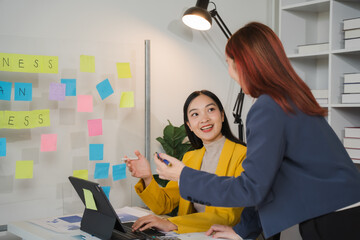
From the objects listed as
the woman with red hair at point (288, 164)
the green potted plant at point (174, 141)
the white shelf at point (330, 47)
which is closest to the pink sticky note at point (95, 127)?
the green potted plant at point (174, 141)

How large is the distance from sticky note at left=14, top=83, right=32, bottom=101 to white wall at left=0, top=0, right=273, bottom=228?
0.06 meters

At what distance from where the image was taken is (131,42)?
2.59 m

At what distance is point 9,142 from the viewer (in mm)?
2133

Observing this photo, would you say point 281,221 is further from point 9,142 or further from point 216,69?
point 216,69

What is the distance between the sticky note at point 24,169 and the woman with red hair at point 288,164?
1259 millimetres

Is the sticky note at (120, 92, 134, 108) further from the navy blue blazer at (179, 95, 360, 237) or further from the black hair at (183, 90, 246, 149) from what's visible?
the navy blue blazer at (179, 95, 360, 237)

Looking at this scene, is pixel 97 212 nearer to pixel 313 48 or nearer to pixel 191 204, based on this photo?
pixel 191 204

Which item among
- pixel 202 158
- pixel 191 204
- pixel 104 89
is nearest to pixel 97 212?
pixel 191 204

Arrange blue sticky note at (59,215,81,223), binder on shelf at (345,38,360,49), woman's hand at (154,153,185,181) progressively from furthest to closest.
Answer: binder on shelf at (345,38,360,49) → blue sticky note at (59,215,81,223) → woman's hand at (154,153,185,181)

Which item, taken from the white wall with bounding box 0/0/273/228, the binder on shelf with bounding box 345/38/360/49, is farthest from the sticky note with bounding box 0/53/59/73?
the binder on shelf with bounding box 345/38/360/49

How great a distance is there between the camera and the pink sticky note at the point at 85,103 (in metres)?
2.33

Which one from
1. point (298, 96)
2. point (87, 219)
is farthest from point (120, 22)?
point (298, 96)

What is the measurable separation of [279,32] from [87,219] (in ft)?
6.47

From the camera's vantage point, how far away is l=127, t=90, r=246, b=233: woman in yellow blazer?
73.9 inches
